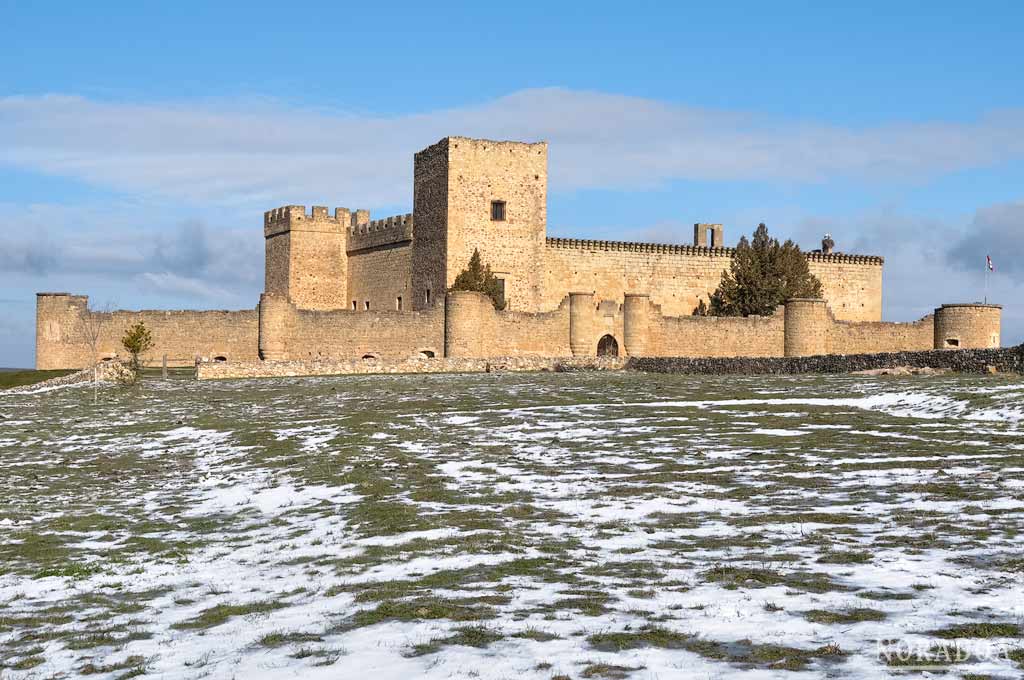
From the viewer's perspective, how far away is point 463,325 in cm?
4506

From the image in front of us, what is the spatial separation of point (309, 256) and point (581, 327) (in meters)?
18.6

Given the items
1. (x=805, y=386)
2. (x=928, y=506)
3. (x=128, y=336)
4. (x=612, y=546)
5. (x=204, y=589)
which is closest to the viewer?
(x=204, y=589)

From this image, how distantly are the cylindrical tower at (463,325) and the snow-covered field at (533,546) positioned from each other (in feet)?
79.1

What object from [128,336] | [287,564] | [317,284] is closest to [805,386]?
[287,564]

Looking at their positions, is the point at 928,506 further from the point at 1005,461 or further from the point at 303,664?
the point at 303,664

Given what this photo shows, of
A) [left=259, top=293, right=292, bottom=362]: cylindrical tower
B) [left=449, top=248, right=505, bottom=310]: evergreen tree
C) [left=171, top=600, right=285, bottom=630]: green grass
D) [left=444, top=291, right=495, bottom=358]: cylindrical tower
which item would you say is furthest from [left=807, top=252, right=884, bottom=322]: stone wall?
[left=171, top=600, right=285, bottom=630]: green grass

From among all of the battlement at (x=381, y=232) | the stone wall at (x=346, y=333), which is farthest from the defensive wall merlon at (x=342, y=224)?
the stone wall at (x=346, y=333)

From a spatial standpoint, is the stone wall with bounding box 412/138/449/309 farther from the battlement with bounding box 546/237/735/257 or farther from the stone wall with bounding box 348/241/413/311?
the battlement with bounding box 546/237/735/257

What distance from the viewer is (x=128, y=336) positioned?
149 feet

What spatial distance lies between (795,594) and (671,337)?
40.0 m

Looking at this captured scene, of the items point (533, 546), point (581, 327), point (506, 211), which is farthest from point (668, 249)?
point (533, 546)

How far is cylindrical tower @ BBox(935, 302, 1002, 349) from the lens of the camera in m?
48.9

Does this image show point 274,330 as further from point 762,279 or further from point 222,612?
point 222,612

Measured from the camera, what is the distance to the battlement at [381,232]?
185 feet
